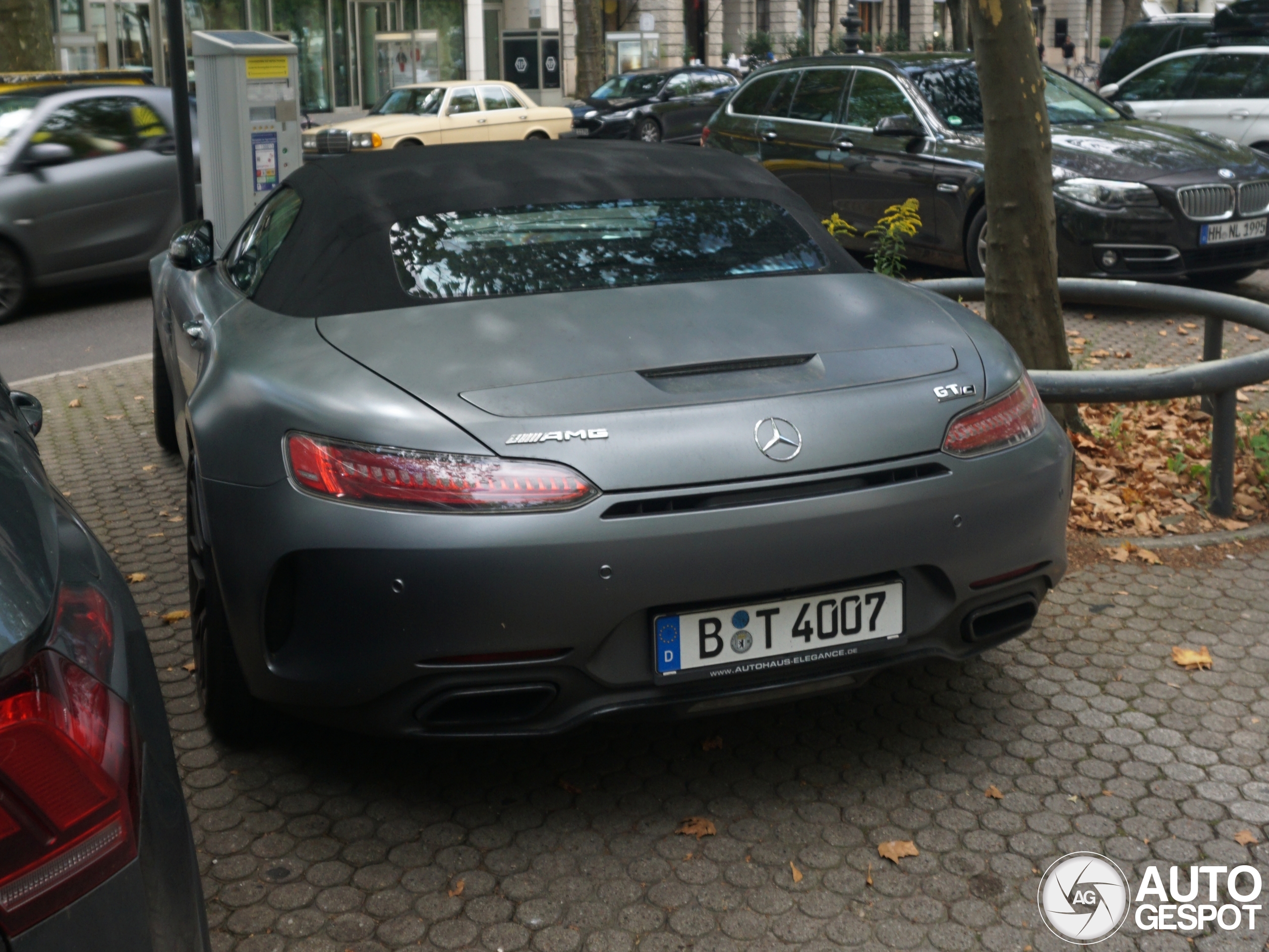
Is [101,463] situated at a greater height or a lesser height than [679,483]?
lesser

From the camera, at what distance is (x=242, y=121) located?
8688mm

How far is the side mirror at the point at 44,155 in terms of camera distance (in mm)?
10633

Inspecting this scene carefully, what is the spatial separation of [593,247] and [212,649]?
140cm

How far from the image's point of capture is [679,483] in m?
2.88

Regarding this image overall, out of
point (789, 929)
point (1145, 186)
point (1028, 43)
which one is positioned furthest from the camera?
point (1145, 186)

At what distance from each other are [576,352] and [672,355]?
0.68 feet

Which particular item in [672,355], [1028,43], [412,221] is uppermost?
[1028,43]

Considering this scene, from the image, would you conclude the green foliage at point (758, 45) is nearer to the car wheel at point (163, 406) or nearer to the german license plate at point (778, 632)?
the car wheel at point (163, 406)

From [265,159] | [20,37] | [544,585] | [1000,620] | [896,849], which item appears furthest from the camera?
[20,37]

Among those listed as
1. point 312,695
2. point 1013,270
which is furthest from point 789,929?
point 1013,270

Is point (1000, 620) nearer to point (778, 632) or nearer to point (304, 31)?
point (778, 632)

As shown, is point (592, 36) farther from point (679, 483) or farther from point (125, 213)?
point (679, 483)
